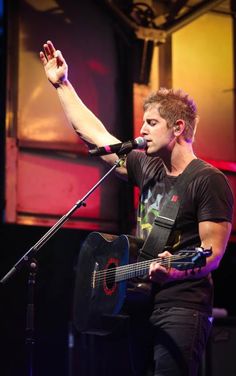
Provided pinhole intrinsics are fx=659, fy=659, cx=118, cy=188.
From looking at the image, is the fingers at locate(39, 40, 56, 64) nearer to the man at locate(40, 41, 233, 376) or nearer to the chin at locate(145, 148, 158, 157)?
the man at locate(40, 41, 233, 376)

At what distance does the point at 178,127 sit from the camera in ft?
12.6

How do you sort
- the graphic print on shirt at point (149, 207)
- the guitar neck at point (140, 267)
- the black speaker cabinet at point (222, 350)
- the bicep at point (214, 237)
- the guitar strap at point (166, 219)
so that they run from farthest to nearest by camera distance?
the black speaker cabinet at point (222, 350), the graphic print on shirt at point (149, 207), the guitar strap at point (166, 219), the bicep at point (214, 237), the guitar neck at point (140, 267)

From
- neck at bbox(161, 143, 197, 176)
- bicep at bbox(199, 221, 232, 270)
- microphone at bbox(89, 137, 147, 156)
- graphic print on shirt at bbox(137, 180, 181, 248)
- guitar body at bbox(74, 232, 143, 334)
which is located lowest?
guitar body at bbox(74, 232, 143, 334)

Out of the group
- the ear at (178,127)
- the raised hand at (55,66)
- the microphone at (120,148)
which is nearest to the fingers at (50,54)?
the raised hand at (55,66)

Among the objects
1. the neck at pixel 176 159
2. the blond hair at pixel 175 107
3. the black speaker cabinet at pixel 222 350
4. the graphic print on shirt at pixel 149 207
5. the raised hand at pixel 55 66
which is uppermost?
the raised hand at pixel 55 66

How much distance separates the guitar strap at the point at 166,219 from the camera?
3.46 m

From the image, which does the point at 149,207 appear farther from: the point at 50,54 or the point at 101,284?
the point at 50,54

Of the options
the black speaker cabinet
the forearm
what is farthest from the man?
the black speaker cabinet

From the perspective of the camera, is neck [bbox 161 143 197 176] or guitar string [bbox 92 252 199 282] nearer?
guitar string [bbox 92 252 199 282]

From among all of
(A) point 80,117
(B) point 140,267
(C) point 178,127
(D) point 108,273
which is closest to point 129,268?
(B) point 140,267

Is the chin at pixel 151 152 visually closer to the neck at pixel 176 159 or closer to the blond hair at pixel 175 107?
the neck at pixel 176 159

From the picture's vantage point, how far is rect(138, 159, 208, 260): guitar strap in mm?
3461

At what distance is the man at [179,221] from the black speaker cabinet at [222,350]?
8.01ft

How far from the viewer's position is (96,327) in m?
3.73
